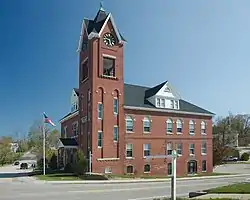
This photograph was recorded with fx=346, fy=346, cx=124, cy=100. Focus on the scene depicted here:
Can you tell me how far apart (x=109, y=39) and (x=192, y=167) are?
70.1 ft

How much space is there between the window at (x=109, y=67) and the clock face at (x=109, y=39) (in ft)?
6.06

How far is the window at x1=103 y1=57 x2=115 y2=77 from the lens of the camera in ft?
141

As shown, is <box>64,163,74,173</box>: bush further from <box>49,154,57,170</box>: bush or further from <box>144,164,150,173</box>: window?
<box>144,164,150,173</box>: window

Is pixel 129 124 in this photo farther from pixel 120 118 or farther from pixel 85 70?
pixel 85 70

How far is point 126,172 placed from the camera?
1654 inches

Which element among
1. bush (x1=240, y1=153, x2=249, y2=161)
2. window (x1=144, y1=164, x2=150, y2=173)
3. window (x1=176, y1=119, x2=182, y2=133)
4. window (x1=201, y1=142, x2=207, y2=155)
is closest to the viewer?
window (x1=144, y1=164, x2=150, y2=173)

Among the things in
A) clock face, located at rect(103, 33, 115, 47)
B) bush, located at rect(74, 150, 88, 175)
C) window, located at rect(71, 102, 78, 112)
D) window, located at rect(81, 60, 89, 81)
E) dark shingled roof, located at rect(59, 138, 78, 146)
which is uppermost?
clock face, located at rect(103, 33, 115, 47)

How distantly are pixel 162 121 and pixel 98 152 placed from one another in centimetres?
1060

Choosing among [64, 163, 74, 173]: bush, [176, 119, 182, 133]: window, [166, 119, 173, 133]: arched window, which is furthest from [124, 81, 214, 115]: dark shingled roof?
[64, 163, 74, 173]: bush

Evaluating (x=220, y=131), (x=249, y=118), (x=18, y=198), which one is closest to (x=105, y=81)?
(x=18, y=198)

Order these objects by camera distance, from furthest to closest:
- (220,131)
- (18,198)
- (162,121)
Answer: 1. (220,131)
2. (162,121)
3. (18,198)

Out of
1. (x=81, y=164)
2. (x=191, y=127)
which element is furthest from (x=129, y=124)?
(x=191, y=127)

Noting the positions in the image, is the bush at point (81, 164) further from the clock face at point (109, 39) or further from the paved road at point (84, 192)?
the clock face at point (109, 39)

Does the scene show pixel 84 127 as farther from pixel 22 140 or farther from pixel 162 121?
pixel 22 140
